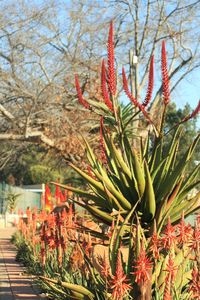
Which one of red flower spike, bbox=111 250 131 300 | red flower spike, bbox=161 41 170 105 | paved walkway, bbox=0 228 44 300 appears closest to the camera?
red flower spike, bbox=111 250 131 300

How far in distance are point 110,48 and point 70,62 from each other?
16829 millimetres

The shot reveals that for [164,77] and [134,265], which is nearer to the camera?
[164,77]

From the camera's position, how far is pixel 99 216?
5.86 meters

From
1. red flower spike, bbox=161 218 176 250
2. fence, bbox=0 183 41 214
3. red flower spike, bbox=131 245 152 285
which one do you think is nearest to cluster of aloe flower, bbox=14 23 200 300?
red flower spike, bbox=161 218 176 250

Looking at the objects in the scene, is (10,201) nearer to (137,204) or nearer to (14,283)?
(14,283)

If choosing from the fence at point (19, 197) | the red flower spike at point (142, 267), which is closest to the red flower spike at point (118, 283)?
the red flower spike at point (142, 267)

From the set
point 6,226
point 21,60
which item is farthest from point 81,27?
point 6,226

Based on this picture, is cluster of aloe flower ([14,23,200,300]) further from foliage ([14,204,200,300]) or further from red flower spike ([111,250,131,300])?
red flower spike ([111,250,131,300])

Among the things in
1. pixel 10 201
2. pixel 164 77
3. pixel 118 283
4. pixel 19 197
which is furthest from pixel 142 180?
pixel 19 197

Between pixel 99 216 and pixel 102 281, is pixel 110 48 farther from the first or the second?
pixel 102 281

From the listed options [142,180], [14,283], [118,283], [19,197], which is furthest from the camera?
[19,197]

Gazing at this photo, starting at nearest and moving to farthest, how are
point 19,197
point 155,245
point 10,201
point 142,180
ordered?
point 155,245 → point 142,180 → point 10,201 → point 19,197

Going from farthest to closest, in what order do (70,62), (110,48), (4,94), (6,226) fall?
(6,226) < (70,62) < (4,94) < (110,48)

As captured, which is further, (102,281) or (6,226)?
(6,226)
